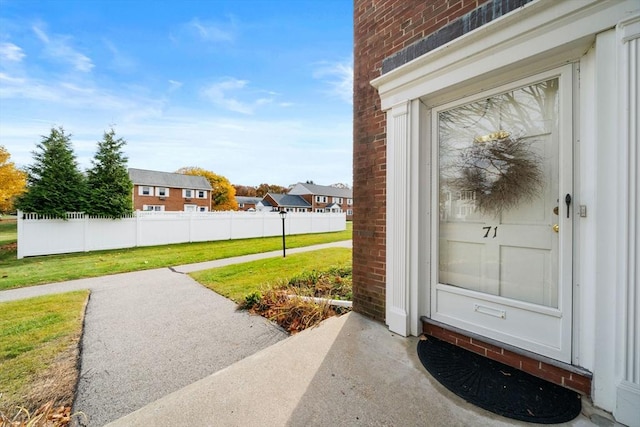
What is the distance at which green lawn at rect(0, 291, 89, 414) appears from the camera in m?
2.23

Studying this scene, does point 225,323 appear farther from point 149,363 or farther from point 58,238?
point 58,238

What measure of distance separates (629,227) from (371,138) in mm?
2419

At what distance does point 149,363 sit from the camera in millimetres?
2727

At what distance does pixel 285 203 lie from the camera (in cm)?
4791

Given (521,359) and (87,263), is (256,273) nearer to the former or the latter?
(521,359)

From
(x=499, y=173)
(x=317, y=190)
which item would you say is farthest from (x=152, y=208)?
(x=499, y=173)

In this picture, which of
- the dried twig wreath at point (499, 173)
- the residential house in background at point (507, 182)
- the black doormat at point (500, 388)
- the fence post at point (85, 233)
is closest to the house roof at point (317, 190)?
the fence post at point (85, 233)

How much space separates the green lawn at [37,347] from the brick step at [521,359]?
11.9 ft

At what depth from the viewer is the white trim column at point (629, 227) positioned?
1528mm

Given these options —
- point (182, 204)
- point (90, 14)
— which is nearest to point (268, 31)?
point (90, 14)

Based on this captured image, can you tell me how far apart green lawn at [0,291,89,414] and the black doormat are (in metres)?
3.37

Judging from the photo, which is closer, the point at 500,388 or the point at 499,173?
the point at 500,388

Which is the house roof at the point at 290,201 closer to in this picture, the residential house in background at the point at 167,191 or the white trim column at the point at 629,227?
the residential house in background at the point at 167,191

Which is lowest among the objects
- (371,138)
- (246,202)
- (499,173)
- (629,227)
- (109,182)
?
(629,227)
